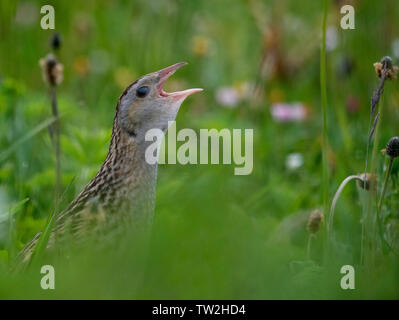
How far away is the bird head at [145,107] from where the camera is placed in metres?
1.94

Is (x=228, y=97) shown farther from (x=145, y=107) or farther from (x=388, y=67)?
(x=388, y=67)

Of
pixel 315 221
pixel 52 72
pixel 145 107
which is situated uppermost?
pixel 52 72

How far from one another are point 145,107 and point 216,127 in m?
1.10

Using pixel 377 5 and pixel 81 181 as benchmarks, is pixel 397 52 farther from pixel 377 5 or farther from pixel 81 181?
pixel 81 181

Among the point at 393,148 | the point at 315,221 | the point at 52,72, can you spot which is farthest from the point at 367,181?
the point at 52,72

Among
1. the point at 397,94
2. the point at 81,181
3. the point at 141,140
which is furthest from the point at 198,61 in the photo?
the point at 141,140

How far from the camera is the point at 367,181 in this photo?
1830 millimetres

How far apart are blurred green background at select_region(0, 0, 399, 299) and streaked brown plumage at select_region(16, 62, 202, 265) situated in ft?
0.33

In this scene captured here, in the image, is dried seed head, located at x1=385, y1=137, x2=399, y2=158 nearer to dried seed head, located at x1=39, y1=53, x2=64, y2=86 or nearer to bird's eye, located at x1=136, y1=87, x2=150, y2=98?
bird's eye, located at x1=136, y1=87, x2=150, y2=98

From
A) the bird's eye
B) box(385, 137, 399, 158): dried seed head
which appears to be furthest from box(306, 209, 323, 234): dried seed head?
the bird's eye

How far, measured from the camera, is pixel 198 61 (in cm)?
436

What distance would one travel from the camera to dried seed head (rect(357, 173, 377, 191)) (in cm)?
167

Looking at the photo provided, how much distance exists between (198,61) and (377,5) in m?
1.05

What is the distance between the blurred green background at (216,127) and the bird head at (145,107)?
0.19 m
